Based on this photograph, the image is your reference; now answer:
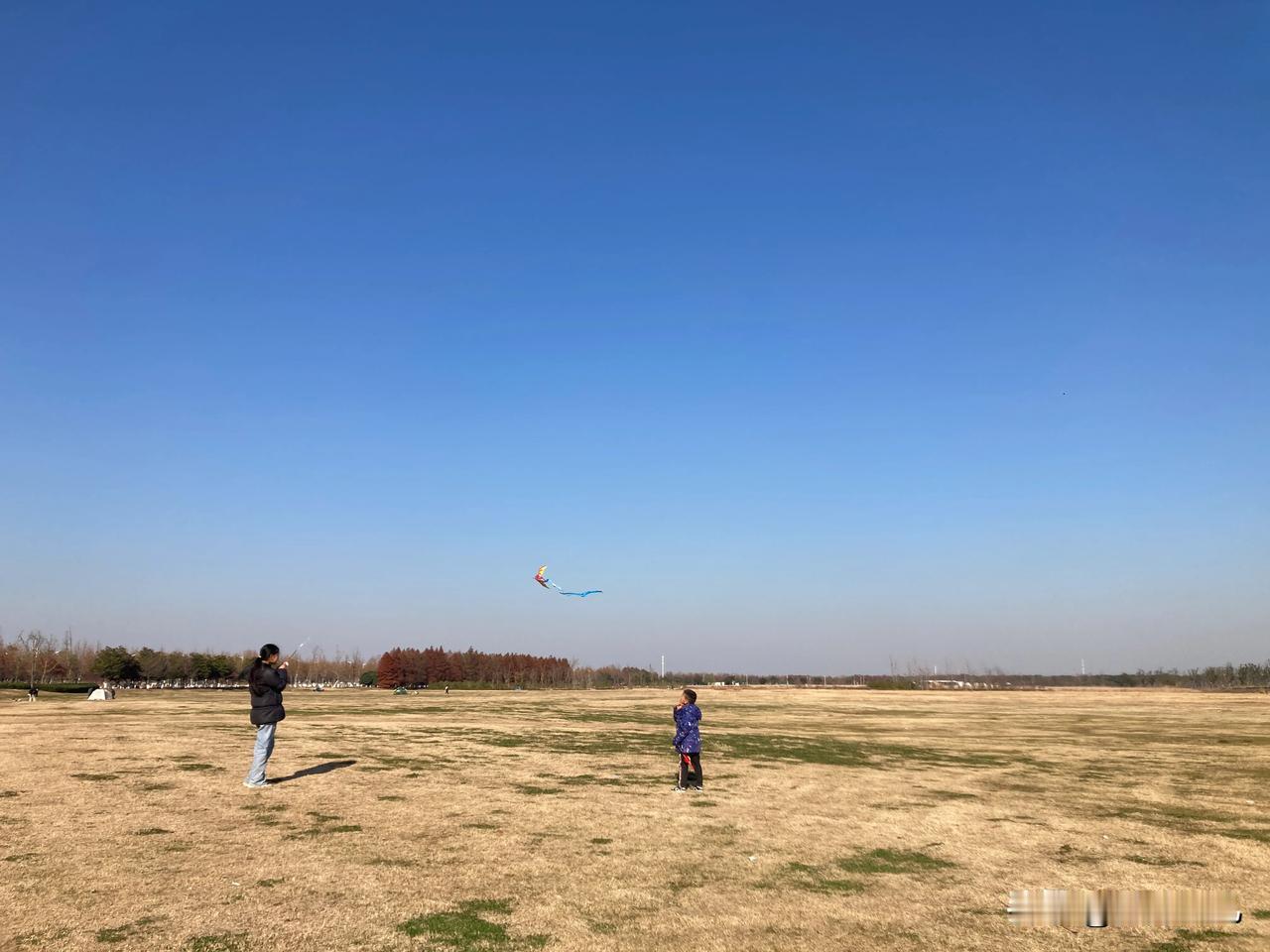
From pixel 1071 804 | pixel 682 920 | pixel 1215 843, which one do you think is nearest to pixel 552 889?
pixel 682 920

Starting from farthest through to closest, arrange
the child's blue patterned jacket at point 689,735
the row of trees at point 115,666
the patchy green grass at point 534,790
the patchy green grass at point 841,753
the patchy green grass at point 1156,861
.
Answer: the row of trees at point 115,666 → the patchy green grass at point 841,753 → the child's blue patterned jacket at point 689,735 → the patchy green grass at point 534,790 → the patchy green grass at point 1156,861

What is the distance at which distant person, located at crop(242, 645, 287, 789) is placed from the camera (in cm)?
1714

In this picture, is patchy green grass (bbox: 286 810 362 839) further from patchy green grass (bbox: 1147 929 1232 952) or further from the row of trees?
the row of trees

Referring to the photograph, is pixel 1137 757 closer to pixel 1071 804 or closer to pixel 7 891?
pixel 1071 804

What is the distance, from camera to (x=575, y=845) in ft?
43.9

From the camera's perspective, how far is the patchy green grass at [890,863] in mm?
12477

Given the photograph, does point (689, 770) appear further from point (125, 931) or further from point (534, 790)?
point (125, 931)

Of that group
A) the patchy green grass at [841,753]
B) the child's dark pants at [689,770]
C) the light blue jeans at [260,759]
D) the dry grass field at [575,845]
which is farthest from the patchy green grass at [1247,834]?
the light blue jeans at [260,759]

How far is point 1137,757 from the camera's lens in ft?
94.6

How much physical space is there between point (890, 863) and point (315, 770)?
Answer: 44.2ft

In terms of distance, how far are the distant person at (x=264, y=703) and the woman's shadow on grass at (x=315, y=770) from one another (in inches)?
23.1

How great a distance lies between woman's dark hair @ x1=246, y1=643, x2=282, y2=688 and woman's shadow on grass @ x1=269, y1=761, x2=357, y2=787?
2.17m

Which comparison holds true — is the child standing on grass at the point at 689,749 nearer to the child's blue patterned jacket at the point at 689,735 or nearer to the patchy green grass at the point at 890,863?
the child's blue patterned jacket at the point at 689,735

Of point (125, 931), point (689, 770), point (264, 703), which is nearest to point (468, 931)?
point (125, 931)
